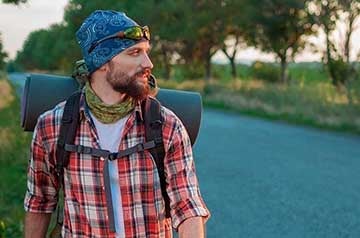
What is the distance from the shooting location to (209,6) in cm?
4488

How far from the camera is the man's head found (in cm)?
256

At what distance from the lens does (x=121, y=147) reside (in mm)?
2576

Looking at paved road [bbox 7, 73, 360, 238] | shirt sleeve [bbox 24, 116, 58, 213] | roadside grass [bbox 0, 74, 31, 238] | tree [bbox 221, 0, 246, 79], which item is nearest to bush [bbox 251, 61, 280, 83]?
tree [bbox 221, 0, 246, 79]

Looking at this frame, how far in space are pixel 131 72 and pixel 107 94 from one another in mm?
112

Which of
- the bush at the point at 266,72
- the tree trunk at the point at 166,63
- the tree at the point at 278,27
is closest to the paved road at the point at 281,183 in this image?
the tree at the point at 278,27

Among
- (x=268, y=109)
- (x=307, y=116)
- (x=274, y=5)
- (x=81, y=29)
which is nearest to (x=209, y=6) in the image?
(x=274, y=5)

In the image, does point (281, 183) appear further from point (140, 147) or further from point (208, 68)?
point (208, 68)

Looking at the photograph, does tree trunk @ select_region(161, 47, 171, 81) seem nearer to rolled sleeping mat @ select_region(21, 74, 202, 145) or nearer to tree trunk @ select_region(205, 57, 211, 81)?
tree trunk @ select_region(205, 57, 211, 81)

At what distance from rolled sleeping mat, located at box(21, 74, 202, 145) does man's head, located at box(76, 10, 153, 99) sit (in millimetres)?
417

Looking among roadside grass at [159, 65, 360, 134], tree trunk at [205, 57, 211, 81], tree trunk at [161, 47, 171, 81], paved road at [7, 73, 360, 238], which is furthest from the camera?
tree trunk at [161, 47, 171, 81]

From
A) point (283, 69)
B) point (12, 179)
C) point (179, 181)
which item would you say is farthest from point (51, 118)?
point (283, 69)

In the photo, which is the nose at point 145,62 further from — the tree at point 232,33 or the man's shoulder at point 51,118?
the tree at point 232,33

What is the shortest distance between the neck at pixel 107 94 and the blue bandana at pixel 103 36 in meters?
0.06

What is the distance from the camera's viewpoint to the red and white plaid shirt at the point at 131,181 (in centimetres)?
258
